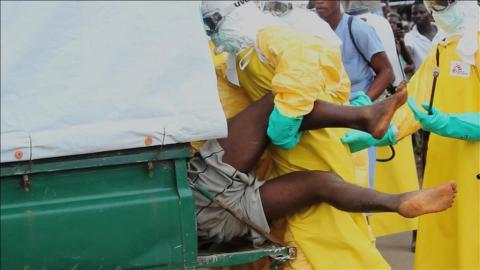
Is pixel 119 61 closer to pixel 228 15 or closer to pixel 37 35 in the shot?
pixel 37 35

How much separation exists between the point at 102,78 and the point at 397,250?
3.85 metres

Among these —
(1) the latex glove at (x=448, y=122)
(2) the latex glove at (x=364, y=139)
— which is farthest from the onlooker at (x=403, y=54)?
(2) the latex glove at (x=364, y=139)

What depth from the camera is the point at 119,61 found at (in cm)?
318

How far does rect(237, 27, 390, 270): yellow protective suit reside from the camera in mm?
3674

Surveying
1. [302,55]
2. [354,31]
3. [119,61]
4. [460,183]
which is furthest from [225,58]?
[354,31]

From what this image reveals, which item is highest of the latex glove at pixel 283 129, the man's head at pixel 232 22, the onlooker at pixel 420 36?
the man's head at pixel 232 22

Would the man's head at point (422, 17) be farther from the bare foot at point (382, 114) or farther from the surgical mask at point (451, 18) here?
the bare foot at point (382, 114)

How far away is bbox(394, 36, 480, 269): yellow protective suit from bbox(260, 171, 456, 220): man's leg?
0.72m

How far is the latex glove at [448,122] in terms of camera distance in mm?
4164

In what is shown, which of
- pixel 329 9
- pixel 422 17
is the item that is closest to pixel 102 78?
pixel 329 9

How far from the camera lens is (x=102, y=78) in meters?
3.15

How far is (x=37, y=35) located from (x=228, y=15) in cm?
95

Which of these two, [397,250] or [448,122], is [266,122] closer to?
[448,122]

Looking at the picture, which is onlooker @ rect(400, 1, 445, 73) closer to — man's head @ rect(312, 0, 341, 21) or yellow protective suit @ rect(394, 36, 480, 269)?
man's head @ rect(312, 0, 341, 21)
